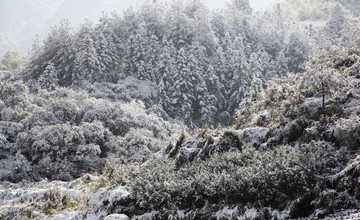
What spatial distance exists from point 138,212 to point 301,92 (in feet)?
24.1

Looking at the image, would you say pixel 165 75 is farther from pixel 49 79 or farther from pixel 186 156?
pixel 186 156

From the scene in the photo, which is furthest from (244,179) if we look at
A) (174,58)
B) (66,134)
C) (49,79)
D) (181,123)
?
(174,58)

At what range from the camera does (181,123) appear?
3244 cm

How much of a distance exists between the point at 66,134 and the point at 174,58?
80.4ft

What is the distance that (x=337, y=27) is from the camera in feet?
184

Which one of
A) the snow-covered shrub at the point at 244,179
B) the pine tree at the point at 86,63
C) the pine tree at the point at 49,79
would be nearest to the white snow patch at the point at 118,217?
the snow-covered shrub at the point at 244,179

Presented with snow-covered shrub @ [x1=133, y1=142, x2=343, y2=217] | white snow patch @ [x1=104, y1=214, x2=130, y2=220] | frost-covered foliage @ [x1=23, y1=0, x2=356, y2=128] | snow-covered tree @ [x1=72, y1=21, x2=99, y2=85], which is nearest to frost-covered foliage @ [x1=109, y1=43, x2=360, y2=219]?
snow-covered shrub @ [x1=133, y1=142, x2=343, y2=217]

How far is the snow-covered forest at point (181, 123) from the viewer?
739 centimetres

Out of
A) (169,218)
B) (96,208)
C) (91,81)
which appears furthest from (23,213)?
(91,81)

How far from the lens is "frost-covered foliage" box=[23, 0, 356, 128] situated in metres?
38.3

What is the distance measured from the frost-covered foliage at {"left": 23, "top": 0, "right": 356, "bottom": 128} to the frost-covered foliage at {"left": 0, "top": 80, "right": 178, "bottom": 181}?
7090 mm

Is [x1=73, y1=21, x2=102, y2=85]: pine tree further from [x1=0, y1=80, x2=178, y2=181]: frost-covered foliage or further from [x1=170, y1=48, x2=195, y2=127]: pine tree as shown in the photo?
[x1=170, y1=48, x2=195, y2=127]: pine tree

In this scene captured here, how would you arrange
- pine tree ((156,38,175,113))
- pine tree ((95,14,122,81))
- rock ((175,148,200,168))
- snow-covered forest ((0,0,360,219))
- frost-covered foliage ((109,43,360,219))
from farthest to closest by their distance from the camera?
pine tree ((95,14,122,81)) → pine tree ((156,38,175,113)) → rock ((175,148,200,168)) → snow-covered forest ((0,0,360,219)) → frost-covered foliage ((109,43,360,219))

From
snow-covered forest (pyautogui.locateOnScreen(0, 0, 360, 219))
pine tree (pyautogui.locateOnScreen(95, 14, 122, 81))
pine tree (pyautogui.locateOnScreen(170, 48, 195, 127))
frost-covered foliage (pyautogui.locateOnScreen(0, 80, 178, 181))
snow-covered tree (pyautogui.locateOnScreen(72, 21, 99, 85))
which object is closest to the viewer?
snow-covered forest (pyautogui.locateOnScreen(0, 0, 360, 219))
